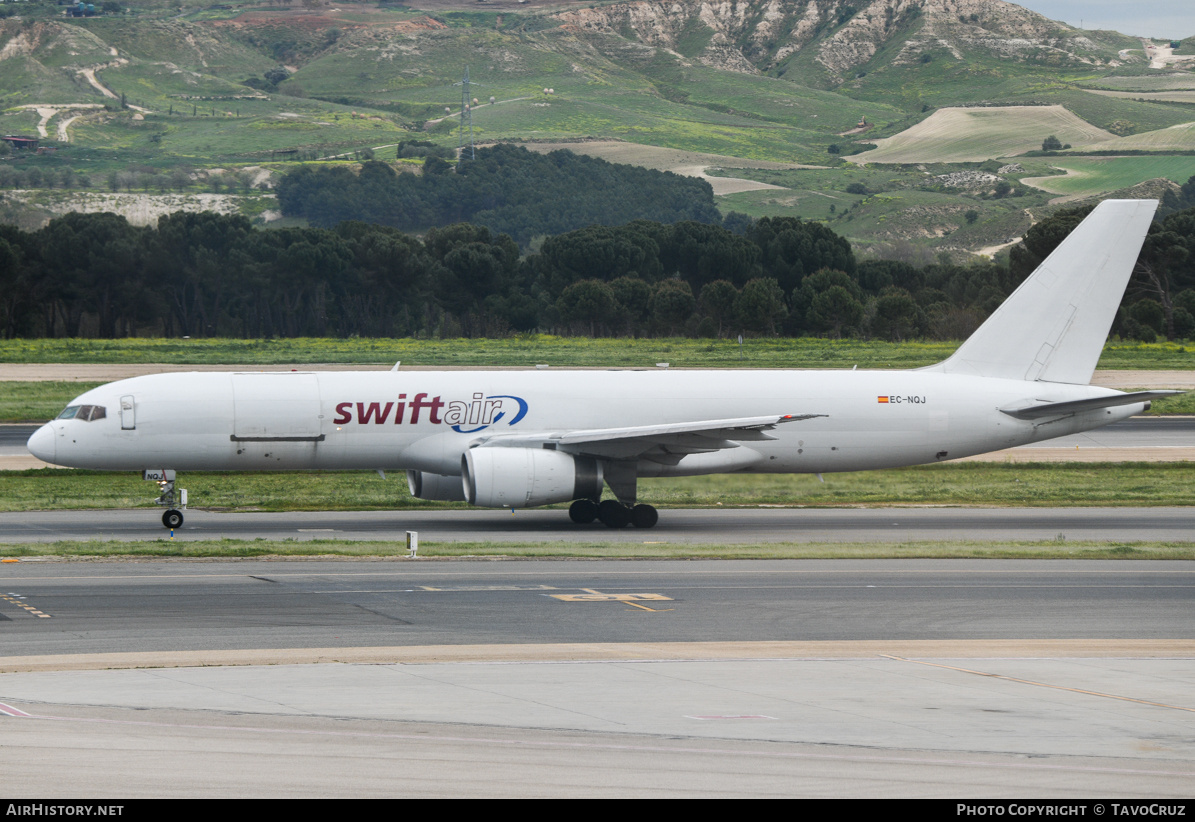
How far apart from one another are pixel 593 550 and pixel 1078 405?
51.1 ft

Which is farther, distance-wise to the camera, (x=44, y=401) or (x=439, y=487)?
(x=44, y=401)

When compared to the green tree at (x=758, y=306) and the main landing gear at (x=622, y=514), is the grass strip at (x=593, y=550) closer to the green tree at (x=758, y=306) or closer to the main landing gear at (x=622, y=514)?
the main landing gear at (x=622, y=514)

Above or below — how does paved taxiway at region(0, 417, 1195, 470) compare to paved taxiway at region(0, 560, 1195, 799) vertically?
below

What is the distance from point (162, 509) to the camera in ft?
127

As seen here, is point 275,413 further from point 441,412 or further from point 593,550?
point 593,550

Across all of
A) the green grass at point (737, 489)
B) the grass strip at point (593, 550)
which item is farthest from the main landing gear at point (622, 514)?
the grass strip at point (593, 550)

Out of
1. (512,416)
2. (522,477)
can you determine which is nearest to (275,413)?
(512,416)

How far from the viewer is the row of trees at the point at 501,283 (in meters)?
121

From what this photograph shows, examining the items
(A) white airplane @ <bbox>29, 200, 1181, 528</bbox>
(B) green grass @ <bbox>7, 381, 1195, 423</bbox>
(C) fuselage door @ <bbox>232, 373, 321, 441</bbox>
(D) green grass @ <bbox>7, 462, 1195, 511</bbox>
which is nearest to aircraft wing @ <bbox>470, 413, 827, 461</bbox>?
(A) white airplane @ <bbox>29, 200, 1181, 528</bbox>

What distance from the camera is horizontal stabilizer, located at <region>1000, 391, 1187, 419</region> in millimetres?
35594

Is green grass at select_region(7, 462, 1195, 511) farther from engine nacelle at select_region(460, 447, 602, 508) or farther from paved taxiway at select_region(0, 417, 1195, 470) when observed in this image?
engine nacelle at select_region(460, 447, 602, 508)

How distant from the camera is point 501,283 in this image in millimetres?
141625

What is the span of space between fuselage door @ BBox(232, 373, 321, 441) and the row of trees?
292 ft

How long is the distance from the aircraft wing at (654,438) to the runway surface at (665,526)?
219cm
